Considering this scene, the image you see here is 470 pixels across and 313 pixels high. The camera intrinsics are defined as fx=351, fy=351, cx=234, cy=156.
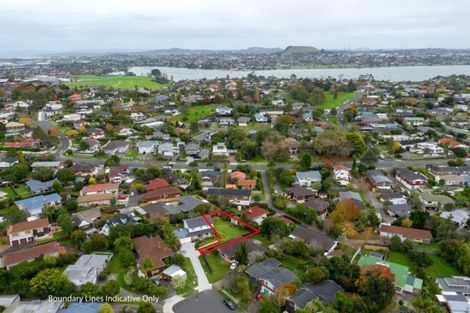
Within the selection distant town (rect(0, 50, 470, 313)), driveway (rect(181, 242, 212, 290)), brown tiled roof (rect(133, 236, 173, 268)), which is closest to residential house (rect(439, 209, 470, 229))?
distant town (rect(0, 50, 470, 313))

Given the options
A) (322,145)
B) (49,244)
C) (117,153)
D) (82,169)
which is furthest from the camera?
(117,153)

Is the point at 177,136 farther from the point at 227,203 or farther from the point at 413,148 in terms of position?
the point at 413,148

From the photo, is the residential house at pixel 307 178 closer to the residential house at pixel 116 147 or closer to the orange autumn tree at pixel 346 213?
the orange autumn tree at pixel 346 213

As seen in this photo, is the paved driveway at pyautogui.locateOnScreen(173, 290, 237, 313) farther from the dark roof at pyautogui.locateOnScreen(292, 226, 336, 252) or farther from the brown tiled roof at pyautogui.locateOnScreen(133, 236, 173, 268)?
the dark roof at pyautogui.locateOnScreen(292, 226, 336, 252)

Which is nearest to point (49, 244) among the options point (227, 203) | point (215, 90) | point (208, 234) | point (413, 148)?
point (208, 234)

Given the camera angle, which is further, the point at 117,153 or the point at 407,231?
the point at 117,153
